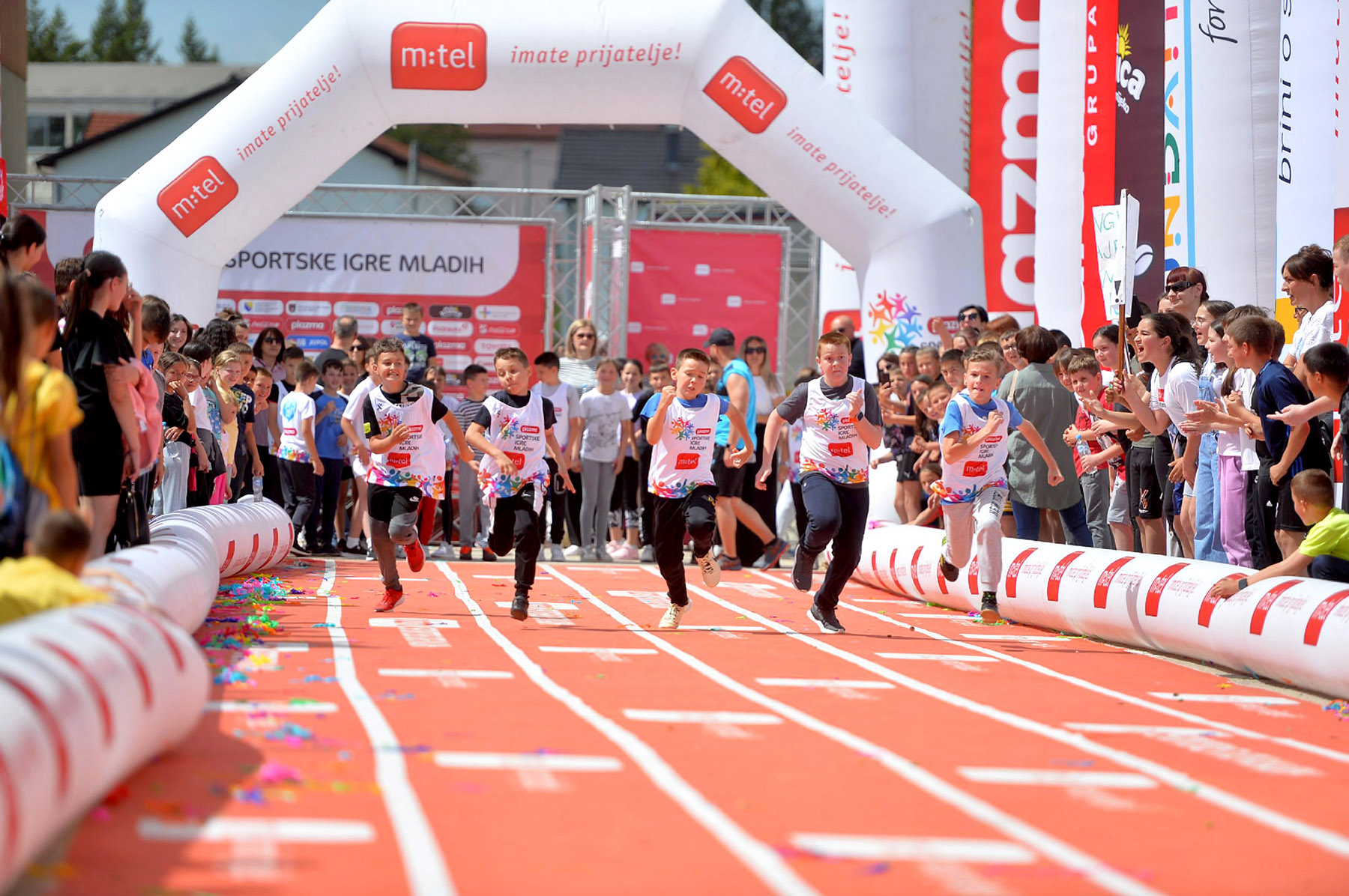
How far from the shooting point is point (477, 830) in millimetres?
4105

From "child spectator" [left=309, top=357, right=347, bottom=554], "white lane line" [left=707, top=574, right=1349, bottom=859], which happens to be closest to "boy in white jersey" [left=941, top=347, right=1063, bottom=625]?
"white lane line" [left=707, top=574, right=1349, bottom=859]

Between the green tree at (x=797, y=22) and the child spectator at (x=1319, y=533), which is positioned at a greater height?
the green tree at (x=797, y=22)

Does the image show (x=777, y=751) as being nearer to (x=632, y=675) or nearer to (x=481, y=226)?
(x=632, y=675)

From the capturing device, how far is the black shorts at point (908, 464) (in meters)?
13.7

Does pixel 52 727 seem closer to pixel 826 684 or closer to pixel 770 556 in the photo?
pixel 826 684

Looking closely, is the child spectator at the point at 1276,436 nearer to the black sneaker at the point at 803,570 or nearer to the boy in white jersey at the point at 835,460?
the boy in white jersey at the point at 835,460

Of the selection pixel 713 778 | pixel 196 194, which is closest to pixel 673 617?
pixel 713 778

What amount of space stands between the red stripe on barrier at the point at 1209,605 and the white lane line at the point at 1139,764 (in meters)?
1.84

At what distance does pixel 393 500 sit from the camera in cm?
970

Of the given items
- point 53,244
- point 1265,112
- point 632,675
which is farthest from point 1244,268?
point 53,244

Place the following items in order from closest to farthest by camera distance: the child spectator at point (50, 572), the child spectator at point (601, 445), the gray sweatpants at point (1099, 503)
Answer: the child spectator at point (50, 572), the gray sweatpants at point (1099, 503), the child spectator at point (601, 445)

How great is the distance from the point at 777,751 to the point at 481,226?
13837 millimetres

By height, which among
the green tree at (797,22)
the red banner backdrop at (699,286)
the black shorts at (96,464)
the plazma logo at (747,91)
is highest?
the green tree at (797,22)

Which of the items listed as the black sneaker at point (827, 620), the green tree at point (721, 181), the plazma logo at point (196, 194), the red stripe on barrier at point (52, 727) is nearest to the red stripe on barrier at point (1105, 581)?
the black sneaker at point (827, 620)
